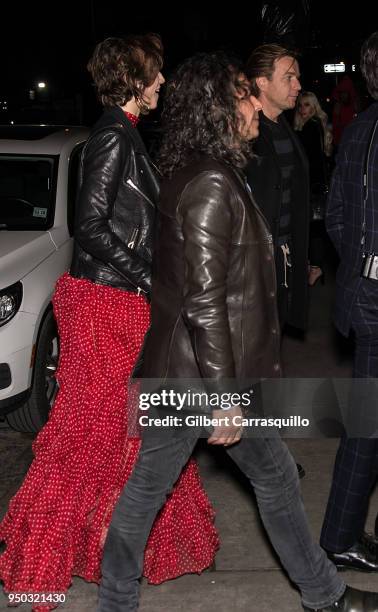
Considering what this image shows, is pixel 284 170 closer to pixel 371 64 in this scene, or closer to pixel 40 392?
pixel 371 64

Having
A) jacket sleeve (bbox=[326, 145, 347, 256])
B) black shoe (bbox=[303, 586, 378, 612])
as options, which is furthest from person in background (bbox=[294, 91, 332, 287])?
black shoe (bbox=[303, 586, 378, 612])

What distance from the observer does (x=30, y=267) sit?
519cm

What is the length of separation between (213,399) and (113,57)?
1.49m

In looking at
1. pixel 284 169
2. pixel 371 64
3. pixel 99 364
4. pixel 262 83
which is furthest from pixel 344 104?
Result: pixel 99 364

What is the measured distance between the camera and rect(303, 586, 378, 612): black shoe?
314 centimetres

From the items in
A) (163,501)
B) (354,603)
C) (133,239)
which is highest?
(133,239)

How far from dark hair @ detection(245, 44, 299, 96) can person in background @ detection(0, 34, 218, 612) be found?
2.10 feet

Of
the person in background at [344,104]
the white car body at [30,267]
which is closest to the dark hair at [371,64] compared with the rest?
the white car body at [30,267]

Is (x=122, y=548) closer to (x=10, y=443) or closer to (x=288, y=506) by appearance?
(x=288, y=506)

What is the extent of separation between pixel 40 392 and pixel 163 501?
2356 mm

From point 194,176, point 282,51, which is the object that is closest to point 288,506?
point 194,176

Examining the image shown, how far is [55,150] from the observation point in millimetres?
Result: 6148

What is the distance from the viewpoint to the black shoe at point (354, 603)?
10.3 feet

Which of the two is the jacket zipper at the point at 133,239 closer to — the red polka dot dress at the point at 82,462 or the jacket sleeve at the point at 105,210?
the jacket sleeve at the point at 105,210
